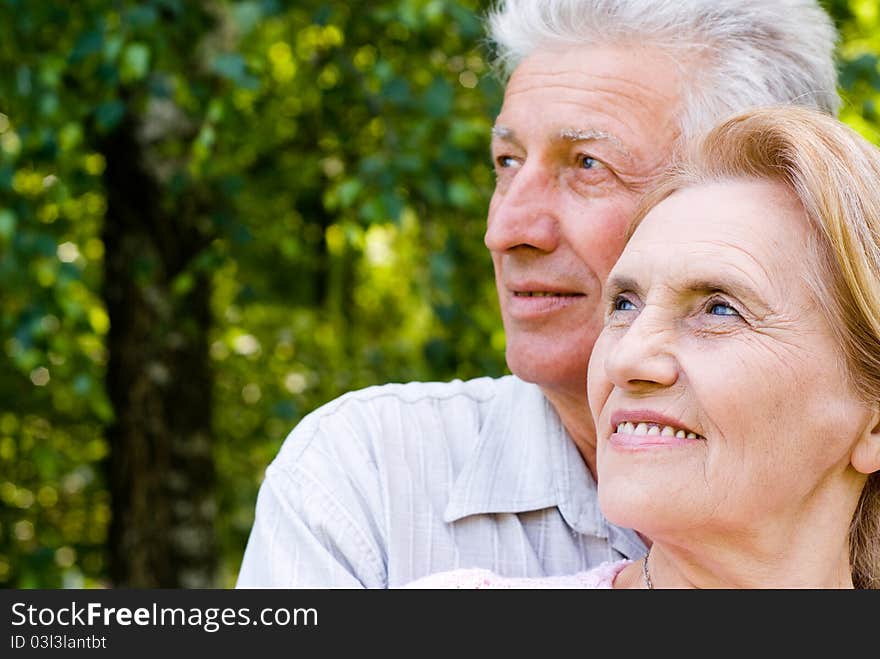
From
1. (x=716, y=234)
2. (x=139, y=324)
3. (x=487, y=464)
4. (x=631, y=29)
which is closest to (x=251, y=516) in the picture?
(x=139, y=324)

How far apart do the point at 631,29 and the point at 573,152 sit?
0.85 ft

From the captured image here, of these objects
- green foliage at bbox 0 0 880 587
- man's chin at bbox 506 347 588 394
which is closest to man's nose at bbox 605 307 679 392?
man's chin at bbox 506 347 588 394

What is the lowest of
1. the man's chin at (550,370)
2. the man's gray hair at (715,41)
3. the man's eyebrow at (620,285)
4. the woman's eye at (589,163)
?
the man's chin at (550,370)

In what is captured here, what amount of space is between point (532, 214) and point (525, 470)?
19.6 inches

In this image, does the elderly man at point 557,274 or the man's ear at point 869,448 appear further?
the elderly man at point 557,274

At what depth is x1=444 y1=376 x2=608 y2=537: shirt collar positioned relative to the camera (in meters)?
2.24

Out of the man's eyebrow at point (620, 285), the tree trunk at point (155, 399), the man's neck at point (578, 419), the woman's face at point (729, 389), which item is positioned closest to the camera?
the woman's face at point (729, 389)

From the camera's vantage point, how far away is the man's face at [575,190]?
2.28 m

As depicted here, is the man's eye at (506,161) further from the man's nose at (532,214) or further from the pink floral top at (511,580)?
the pink floral top at (511,580)

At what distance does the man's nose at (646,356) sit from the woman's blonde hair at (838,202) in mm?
232

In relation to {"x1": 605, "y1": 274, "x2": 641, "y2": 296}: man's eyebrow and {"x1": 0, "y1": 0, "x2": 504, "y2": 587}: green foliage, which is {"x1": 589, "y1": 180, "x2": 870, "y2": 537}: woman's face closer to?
{"x1": 605, "y1": 274, "x2": 641, "y2": 296}: man's eyebrow

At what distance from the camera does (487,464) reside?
230 cm

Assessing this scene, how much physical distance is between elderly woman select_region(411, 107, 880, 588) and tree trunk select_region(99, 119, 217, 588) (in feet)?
9.46

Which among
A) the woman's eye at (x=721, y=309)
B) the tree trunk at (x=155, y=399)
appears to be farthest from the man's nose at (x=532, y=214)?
the tree trunk at (x=155, y=399)
